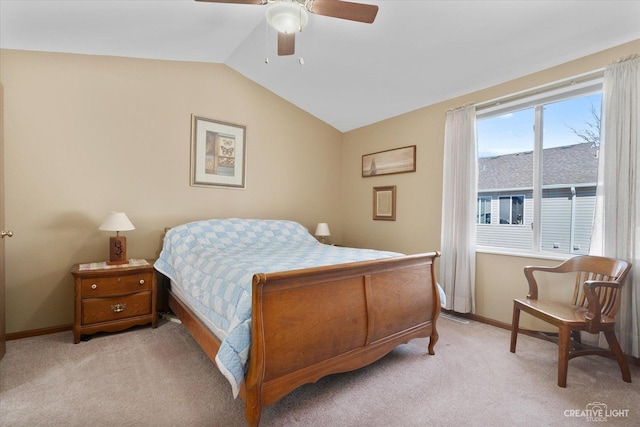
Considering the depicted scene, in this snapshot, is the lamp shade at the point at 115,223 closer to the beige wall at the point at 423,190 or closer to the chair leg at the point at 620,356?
the beige wall at the point at 423,190

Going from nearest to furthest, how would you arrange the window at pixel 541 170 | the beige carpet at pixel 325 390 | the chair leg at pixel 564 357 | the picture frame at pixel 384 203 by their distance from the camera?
the beige carpet at pixel 325 390 < the chair leg at pixel 564 357 < the window at pixel 541 170 < the picture frame at pixel 384 203

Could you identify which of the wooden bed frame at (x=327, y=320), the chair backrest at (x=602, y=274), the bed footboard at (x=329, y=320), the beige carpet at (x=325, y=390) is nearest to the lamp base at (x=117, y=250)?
the beige carpet at (x=325, y=390)

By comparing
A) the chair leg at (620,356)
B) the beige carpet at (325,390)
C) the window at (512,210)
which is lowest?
the beige carpet at (325,390)

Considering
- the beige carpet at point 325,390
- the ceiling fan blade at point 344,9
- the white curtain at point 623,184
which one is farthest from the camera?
the white curtain at point 623,184

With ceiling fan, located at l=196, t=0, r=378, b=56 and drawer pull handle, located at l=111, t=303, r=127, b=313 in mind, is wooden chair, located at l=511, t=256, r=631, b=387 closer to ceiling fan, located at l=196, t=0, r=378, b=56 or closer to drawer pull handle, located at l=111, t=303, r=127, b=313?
ceiling fan, located at l=196, t=0, r=378, b=56

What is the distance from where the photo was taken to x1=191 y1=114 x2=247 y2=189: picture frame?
361 centimetres

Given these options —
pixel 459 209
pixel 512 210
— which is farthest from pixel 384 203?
pixel 512 210

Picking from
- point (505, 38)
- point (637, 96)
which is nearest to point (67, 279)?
point (505, 38)

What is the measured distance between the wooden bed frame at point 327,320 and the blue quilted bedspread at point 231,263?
0.10 metres

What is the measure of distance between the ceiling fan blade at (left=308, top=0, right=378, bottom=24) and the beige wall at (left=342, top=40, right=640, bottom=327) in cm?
197

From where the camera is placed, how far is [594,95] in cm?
270

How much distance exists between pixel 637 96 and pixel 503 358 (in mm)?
2290

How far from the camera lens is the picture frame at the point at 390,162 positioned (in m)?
3.95

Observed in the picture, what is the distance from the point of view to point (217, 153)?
3.77 metres
